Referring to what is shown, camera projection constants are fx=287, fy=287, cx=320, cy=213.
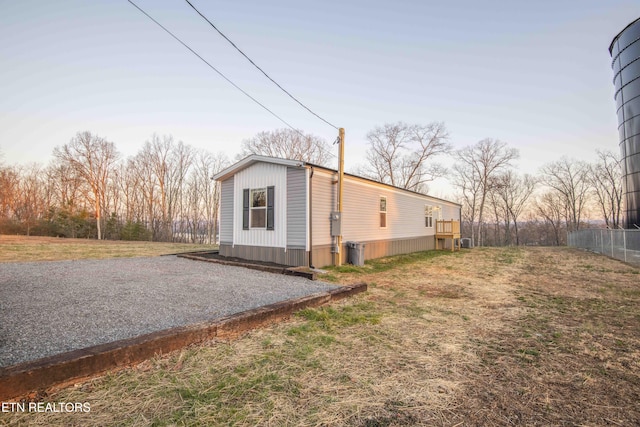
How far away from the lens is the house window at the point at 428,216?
1753 centimetres

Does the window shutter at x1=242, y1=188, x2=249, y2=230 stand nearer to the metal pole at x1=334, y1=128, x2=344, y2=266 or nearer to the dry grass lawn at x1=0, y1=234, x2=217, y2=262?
the metal pole at x1=334, y1=128, x2=344, y2=266

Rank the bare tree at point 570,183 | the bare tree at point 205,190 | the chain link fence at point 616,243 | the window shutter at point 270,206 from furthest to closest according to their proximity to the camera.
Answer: the bare tree at point 570,183, the bare tree at point 205,190, the chain link fence at point 616,243, the window shutter at point 270,206

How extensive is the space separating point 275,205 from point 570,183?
44.0 meters

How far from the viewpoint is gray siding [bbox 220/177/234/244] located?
10.7 m

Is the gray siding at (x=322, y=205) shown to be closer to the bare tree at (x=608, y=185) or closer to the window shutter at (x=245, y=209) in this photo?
the window shutter at (x=245, y=209)

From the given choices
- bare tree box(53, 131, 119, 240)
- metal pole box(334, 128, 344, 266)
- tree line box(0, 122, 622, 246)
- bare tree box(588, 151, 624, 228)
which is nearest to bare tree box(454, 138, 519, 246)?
tree line box(0, 122, 622, 246)

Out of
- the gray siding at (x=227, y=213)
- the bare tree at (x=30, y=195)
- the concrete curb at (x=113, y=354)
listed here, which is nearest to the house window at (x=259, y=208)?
the gray siding at (x=227, y=213)

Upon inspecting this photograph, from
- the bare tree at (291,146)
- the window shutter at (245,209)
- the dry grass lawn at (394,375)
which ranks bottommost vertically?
the dry grass lawn at (394,375)

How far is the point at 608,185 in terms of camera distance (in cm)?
3472

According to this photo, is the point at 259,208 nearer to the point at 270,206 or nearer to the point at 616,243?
the point at 270,206

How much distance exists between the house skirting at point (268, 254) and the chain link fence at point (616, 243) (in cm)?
1236

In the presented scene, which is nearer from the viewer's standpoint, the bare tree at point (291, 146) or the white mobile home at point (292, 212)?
the white mobile home at point (292, 212)

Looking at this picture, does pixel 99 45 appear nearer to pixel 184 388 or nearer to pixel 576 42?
pixel 184 388

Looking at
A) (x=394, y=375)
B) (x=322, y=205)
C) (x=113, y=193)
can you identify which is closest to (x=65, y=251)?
(x=322, y=205)
